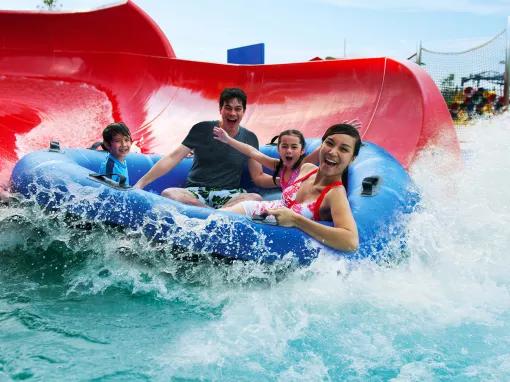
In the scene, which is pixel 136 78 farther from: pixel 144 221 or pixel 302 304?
pixel 302 304

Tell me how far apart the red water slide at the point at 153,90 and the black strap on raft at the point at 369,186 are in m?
1.41

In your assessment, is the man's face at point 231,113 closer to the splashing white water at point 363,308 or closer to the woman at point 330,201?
the woman at point 330,201

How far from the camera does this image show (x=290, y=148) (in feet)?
10.2

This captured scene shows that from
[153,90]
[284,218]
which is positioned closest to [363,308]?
[284,218]

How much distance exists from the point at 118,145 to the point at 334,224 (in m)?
1.43

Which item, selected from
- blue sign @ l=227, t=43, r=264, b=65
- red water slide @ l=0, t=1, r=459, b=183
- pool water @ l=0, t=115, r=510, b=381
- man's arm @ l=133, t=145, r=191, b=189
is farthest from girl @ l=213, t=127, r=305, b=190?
blue sign @ l=227, t=43, r=264, b=65

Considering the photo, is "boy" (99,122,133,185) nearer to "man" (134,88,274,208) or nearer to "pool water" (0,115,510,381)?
"man" (134,88,274,208)

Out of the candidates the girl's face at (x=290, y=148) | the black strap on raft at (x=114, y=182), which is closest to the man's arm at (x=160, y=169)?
the black strap on raft at (x=114, y=182)

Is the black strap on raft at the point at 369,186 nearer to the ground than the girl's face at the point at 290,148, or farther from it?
nearer to the ground

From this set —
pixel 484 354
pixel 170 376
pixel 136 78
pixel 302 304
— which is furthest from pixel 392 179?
pixel 136 78

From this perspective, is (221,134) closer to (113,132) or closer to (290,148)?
(290,148)

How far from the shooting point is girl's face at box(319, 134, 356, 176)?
8.23ft

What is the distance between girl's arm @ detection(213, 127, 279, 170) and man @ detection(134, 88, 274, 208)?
9 cm

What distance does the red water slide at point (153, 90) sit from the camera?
15.4 ft
